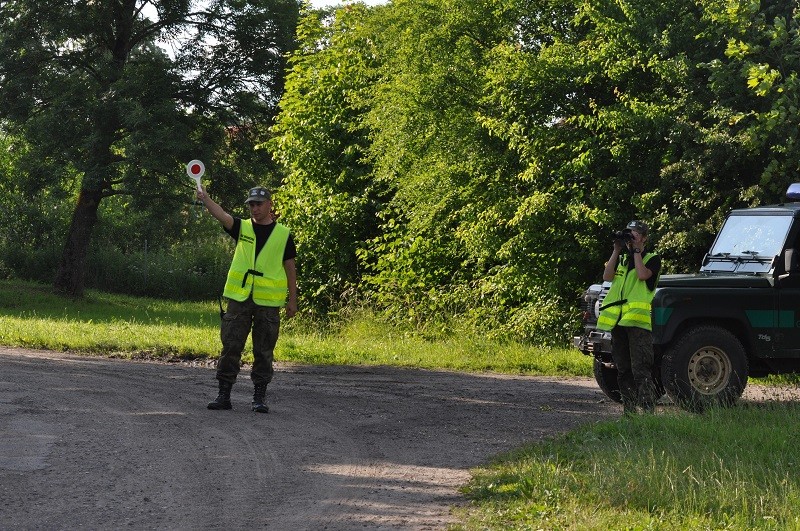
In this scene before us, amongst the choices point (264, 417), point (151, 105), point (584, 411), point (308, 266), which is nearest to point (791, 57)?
point (584, 411)

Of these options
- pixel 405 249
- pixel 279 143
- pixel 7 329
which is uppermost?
pixel 279 143

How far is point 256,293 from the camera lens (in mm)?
11164

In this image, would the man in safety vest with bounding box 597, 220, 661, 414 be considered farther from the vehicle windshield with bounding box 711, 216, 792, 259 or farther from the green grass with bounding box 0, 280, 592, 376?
the green grass with bounding box 0, 280, 592, 376

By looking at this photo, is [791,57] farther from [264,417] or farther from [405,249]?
[264,417]

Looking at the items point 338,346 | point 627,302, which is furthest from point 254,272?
point 338,346

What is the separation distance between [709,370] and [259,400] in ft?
15.4

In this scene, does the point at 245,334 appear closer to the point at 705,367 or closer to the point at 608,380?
the point at 608,380

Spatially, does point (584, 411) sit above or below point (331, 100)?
below

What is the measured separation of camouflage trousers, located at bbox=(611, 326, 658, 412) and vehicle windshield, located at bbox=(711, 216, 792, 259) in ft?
7.79

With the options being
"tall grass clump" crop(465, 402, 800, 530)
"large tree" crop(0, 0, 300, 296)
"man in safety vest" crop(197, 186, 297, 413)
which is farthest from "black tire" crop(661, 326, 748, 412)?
→ "large tree" crop(0, 0, 300, 296)

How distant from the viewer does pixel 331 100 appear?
76.5 feet

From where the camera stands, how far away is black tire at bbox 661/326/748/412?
38.3 ft

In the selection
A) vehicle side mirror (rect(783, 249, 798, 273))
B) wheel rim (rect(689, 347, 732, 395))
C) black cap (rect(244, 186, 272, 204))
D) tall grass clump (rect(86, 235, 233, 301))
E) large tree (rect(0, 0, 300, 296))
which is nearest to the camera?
black cap (rect(244, 186, 272, 204))

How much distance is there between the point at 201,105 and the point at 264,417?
1011 inches
